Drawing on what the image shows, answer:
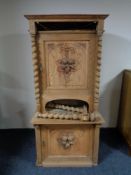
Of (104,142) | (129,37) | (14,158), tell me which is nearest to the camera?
(14,158)

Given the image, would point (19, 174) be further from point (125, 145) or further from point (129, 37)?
point (129, 37)

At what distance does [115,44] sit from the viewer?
2148 millimetres

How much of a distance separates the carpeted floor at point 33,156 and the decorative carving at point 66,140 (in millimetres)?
240

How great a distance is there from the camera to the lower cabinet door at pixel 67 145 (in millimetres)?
1783

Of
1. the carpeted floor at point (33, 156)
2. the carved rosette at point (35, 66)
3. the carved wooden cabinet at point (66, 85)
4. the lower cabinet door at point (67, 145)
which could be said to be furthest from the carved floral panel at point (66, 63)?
the carpeted floor at point (33, 156)

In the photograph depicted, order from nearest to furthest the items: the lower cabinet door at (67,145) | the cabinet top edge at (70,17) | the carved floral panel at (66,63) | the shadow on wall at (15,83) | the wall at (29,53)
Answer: the cabinet top edge at (70,17), the carved floral panel at (66,63), the lower cabinet door at (67,145), the wall at (29,53), the shadow on wall at (15,83)

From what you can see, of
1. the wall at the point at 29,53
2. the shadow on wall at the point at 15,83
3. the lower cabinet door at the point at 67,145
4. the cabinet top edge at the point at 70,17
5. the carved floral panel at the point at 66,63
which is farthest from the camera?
the shadow on wall at the point at 15,83

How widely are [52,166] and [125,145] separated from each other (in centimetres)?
96

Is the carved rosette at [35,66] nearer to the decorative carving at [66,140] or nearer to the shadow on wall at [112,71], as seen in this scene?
the decorative carving at [66,140]

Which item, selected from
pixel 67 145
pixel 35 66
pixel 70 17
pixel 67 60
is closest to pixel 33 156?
pixel 67 145

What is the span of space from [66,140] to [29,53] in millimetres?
1095

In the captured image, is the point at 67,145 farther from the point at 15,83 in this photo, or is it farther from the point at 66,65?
the point at 15,83

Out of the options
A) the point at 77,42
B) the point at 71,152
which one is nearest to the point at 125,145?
the point at 71,152

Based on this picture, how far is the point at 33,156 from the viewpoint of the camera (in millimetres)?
2023
